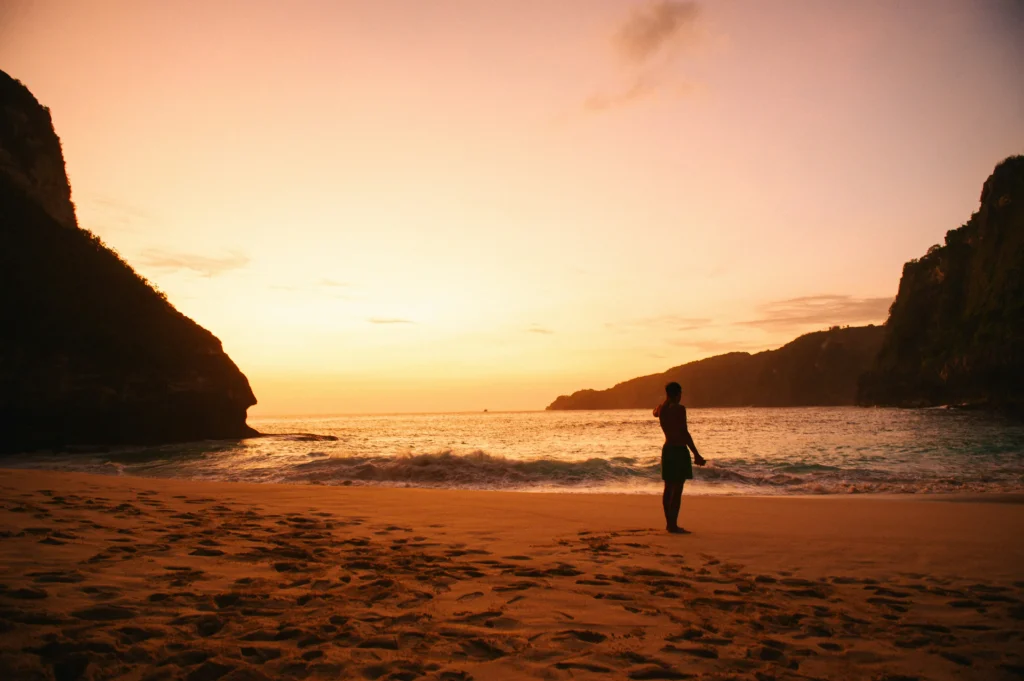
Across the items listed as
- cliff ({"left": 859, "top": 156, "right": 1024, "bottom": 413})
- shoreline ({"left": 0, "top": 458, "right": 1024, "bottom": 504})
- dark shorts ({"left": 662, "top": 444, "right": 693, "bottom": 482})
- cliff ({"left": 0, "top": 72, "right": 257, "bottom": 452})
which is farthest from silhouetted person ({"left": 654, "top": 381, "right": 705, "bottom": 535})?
cliff ({"left": 859, "top": 156, "right": 1024, "bottom": 413})

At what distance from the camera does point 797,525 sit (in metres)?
8.19

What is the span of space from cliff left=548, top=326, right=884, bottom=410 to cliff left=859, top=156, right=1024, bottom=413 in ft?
111

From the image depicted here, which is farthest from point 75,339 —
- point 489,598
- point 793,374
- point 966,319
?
point 793,374

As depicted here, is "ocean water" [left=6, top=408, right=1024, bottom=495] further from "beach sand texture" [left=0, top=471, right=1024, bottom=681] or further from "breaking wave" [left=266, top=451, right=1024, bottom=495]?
"beach sand texture" [left=0, top=471, right=1024, bottom=681]

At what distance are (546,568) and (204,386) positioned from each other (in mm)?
34519

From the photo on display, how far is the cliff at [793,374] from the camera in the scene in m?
138

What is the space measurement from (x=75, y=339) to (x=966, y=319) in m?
99.1

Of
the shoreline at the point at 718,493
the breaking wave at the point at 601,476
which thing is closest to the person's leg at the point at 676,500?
the shoreline at the point at 718,493

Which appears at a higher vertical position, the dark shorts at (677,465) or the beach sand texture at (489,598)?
the dark shorts at (677,465)

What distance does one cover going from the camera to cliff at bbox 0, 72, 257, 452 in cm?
2522

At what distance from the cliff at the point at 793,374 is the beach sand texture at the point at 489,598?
131735mm

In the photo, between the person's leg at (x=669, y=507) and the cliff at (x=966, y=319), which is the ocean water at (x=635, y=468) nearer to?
the person's leg at (x=669, y=507)

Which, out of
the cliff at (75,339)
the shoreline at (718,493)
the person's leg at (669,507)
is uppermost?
the cliff at (75,339)

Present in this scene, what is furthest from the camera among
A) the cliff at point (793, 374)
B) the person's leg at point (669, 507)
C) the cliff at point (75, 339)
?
the cliff at point (793, 374)
